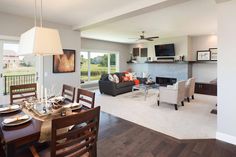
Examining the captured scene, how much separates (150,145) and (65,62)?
3720 millimetres

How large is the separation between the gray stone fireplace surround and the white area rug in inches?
100

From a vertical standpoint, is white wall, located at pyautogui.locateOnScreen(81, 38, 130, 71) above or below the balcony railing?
above

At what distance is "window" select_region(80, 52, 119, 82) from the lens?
28.1ft

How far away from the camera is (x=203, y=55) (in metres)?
7.47

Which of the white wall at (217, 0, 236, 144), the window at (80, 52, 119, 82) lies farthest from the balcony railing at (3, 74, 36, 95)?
the white wall at (217, 0, 236, 144)

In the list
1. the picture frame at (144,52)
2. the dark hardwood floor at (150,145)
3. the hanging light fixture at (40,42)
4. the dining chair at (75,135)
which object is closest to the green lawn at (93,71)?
the picture frame at (144,52)

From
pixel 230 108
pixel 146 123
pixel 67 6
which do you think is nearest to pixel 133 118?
pixel 146 123

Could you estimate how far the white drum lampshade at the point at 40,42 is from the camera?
5.58 ft

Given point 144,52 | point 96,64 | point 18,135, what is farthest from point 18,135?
point 144,52

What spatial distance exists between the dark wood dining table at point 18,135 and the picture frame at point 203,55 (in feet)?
25.3

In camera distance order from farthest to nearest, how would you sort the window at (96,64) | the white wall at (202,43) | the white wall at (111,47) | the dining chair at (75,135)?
the window at (96,64)
the white wall at (111,47)
the white wall at (202,43)
the dining chair at (75,135)

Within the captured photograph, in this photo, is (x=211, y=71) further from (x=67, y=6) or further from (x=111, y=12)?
(x=67, y=6)

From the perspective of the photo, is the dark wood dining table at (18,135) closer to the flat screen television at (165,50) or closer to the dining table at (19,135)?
the dining table at (19,135)

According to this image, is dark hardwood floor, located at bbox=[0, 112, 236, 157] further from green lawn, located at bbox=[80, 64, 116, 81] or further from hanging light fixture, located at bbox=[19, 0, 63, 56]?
green lawn, located at bbox=[80, 64, 116, 81]
